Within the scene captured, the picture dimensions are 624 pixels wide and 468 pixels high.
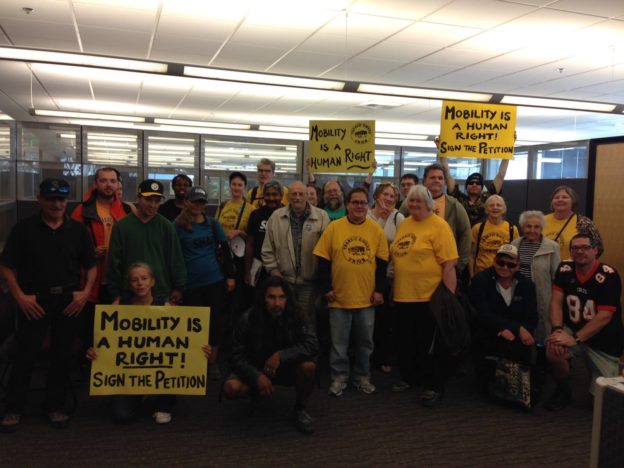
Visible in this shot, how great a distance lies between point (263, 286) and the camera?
11.0 ft

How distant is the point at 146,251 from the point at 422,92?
6.08m

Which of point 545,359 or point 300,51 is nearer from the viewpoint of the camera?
point 545,359

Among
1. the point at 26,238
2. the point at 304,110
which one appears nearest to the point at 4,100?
the point at 304,110

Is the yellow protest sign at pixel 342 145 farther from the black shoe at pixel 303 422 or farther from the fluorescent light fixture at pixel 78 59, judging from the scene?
the fluorescent light fixture at pixel 78 59

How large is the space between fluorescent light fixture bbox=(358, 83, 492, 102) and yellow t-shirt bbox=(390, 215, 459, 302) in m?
4.60

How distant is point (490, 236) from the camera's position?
4.24 meters

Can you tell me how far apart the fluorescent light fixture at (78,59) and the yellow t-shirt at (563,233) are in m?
5.02

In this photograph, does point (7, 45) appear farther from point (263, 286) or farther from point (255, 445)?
point (255, 445)

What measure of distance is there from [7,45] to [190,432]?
5.31 metres

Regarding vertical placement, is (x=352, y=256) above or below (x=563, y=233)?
below

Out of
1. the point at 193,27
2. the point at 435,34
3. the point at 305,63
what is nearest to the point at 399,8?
the point at 435,34

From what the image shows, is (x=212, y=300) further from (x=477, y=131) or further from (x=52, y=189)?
(x=477, y=131)

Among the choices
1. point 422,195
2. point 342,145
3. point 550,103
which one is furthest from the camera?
point 550,103

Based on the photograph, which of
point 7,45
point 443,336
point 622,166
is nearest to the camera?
point 443,336
